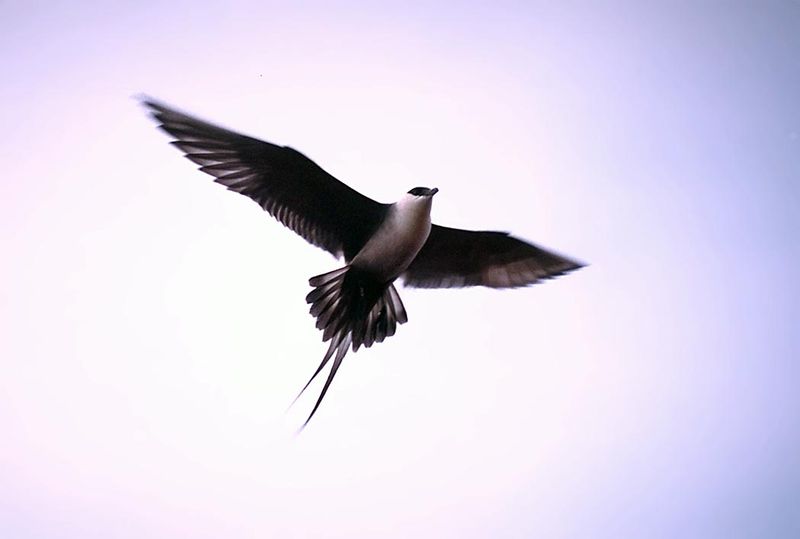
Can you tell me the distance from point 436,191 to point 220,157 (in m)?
0.46

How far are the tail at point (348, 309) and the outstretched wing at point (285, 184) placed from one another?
0.08 metres

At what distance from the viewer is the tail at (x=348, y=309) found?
181 centimetres

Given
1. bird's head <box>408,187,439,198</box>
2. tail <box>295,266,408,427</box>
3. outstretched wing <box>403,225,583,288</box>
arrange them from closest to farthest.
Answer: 1. bird's head <box>408,187,439,198</box>
2. tail <box>295,266,408,427</box>
3. outstretched wing <box>403,225,583,288</box>

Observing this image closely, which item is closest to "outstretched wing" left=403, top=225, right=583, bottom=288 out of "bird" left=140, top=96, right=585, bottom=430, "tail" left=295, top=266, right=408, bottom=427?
"bird" left=140, top=96, right=585, bottom=430

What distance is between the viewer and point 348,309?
183cm

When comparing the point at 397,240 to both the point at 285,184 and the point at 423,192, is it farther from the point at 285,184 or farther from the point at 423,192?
the point at 285,184

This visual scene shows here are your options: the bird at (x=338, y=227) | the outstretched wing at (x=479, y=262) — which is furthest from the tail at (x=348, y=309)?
the outstretched wing at (x=479, y=262)

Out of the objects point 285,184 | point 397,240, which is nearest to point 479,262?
point 397,240

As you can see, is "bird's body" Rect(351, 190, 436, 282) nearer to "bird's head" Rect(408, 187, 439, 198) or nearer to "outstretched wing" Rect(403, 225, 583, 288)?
"bird's head" Rect(408, 187, 439, 198)

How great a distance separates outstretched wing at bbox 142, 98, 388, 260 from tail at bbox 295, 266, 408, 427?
0.08 m

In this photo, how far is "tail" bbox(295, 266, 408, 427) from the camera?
1.81 m

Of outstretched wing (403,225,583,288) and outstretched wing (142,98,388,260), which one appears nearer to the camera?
outstretched wing (142,98,388,260)

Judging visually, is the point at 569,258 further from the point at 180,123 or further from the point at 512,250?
the point at 180,123

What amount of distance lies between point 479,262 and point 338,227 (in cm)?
37
